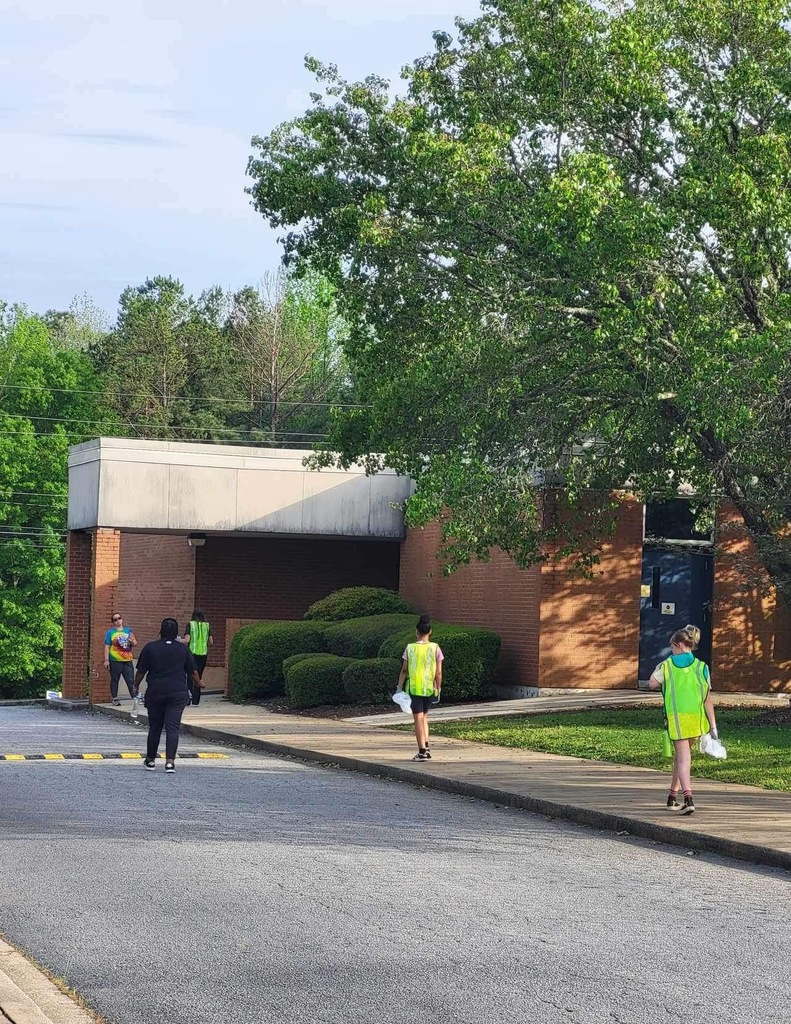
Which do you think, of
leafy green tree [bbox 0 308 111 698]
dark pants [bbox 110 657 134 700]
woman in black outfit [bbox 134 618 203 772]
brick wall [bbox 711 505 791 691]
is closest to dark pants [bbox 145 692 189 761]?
woman in black outfit [bbox 134 618 203 772]

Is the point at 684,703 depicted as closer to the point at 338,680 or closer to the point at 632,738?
the point at 632,738

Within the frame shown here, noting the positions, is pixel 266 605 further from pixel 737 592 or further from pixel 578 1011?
pixel 578 1011

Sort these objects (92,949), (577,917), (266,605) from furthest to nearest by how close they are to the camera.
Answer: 1. (266,605)
2. (577,917)
3. (92,949)

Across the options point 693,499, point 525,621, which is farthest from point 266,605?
point 693,499

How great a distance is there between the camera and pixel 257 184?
2141 cm

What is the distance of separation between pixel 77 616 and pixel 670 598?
44.1 feet

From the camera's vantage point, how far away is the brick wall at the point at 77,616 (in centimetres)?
3478

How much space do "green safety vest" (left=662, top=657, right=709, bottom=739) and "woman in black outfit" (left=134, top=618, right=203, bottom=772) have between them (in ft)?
20.7

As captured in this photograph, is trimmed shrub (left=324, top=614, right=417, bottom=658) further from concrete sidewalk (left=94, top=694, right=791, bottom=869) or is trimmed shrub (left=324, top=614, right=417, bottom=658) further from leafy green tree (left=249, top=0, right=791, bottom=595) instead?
leafy green tree (left=249, top=0, right=791, bottom=595)

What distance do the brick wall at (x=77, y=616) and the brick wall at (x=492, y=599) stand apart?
23.7ft

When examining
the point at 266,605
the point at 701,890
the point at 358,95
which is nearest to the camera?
the point at 701,890

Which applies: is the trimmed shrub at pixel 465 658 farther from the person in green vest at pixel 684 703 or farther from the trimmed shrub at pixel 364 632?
the person in green vest at pixel 684 703

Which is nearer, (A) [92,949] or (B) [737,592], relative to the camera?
(A) [92,949]

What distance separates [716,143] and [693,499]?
25.9 feet
